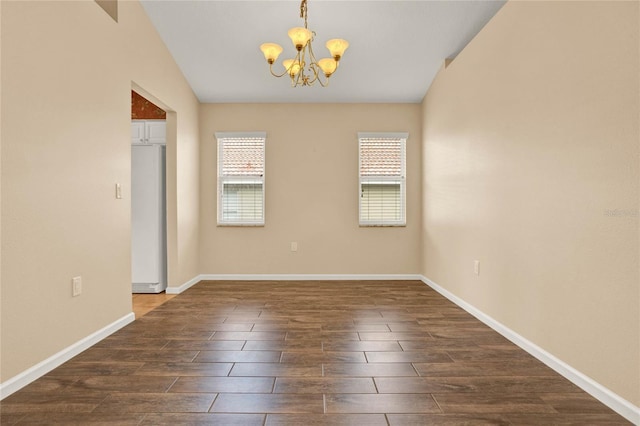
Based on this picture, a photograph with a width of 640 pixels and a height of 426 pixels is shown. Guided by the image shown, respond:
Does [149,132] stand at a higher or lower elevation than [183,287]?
higher

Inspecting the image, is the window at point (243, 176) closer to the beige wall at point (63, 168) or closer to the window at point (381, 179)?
the window at point (381, 179)

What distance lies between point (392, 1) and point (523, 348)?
125 inches

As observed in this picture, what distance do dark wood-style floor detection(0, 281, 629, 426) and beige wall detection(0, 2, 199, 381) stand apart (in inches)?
12.8

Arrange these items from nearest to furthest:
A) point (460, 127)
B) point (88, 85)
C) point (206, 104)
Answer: point (88, 85) → point (460, 127) → point (206, 104)

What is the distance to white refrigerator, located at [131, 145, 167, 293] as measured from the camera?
4145mm

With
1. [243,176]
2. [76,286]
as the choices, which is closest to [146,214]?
[243,176]

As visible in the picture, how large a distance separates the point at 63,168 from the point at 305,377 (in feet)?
6.64

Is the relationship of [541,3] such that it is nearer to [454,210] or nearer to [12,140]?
[454,210]

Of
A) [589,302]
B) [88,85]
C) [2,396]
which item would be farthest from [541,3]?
[2,396]

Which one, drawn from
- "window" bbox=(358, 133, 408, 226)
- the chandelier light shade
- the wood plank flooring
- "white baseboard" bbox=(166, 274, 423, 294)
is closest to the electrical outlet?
the wood plank flooring

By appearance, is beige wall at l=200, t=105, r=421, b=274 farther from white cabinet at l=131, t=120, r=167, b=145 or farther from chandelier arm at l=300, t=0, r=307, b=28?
chandelier arm at l=300, t=0, r=307, b=28

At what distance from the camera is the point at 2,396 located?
1.80 m

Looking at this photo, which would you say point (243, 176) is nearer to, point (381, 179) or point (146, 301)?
point (381, 179)

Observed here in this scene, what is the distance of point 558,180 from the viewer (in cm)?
215
